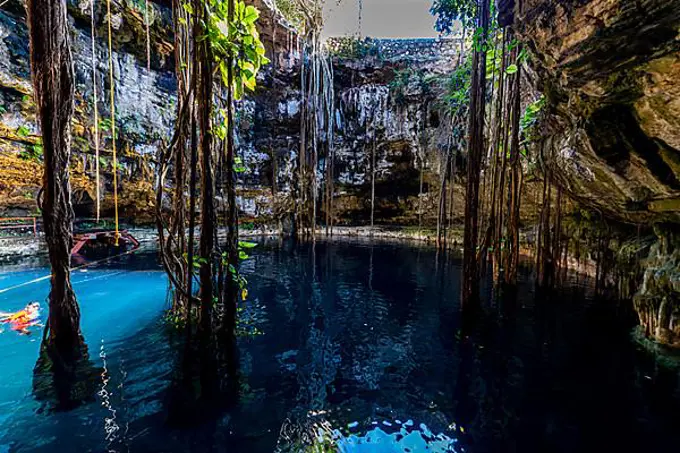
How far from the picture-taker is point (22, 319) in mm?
4309

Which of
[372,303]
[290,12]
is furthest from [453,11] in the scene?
[290,12]

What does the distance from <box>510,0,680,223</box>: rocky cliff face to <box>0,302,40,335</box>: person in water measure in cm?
738

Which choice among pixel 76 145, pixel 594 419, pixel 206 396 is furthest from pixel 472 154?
pixel 76 145

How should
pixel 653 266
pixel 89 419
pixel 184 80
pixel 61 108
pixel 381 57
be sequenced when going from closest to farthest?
pixel 89 419 → pixel 61 108 → pixel 184 80 → pixel 653 266 → pixel 381 57

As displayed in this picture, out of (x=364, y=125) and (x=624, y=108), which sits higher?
(x=364, y=125)

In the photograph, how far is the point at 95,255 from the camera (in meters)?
10.4

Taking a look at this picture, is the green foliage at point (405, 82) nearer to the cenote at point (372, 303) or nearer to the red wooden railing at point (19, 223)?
the cenote at point (372, 303)

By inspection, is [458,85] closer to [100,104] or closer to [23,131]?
[100,104]

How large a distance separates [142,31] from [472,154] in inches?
532

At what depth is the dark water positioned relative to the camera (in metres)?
2.41

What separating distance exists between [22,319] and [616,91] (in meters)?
8.14

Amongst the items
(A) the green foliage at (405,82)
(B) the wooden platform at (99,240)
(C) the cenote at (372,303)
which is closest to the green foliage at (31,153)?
(C) the cenote at (372,303)

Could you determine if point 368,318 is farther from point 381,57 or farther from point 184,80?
point 381,57

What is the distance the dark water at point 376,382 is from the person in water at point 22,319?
151 mm
